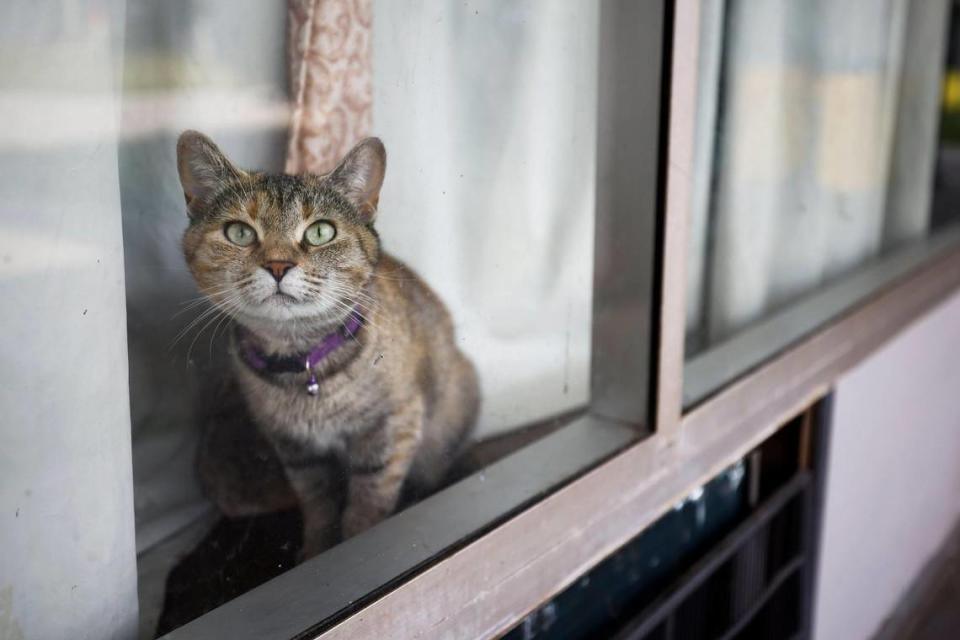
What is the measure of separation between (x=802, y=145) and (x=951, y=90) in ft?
3.11

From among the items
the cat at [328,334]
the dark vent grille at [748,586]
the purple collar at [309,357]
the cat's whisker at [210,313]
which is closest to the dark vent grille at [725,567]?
the dark vent grille at [748,586]

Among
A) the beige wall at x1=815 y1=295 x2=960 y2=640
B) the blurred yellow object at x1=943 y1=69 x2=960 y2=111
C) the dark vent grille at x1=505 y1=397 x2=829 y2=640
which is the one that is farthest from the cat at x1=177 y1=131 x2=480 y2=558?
the blurred yellow object at x1=943 y1=69 x2=960 y2=111

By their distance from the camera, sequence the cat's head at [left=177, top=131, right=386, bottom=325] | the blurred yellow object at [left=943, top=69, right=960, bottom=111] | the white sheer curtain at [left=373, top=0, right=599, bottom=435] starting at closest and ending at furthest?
the cat's head at [left=177, top=131, right=386, bottom=325], the white sheer curtain at [left=373, top=0, right=599, bottom=435], the blurred yellow object at [left=943, top=69, right=960, bottom=111]

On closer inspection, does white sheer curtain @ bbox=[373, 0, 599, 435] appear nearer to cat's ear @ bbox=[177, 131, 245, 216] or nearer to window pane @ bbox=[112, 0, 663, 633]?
window pane @ bbox=[112, 0, 663, 633]

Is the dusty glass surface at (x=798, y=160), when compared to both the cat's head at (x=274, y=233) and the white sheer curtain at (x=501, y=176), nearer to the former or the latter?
the white sheer curtain at (x=501, y=176)

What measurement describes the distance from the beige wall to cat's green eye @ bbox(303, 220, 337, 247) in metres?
1.22

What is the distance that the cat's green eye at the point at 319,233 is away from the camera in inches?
28.7

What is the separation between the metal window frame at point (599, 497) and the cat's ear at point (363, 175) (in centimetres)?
32

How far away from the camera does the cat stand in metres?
0.71

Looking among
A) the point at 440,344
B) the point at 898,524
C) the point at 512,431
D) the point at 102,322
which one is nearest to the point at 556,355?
the point at 512,431

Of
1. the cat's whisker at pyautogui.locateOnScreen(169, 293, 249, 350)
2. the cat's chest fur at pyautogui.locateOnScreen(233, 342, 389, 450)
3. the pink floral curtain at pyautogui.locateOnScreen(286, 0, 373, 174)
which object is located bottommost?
the cat's chest fur at pyautogui.locateOnScreen(233, 342, 389, 450)

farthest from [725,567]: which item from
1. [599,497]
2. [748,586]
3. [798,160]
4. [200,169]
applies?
→ [200,169]

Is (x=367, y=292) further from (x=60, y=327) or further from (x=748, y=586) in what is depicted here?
(x=748, y=586)

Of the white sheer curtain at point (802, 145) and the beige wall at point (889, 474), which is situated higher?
the white sheer curtain at point (802, 145)
